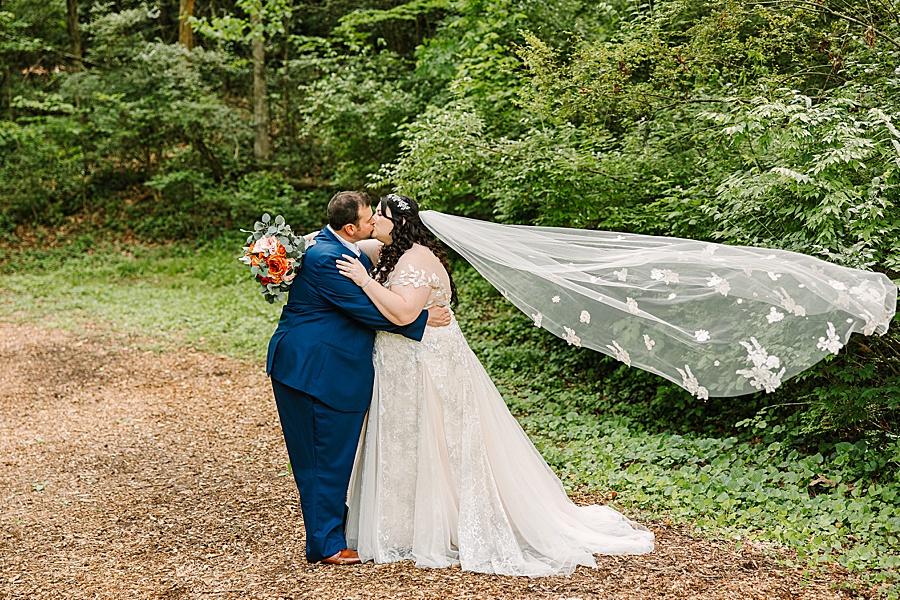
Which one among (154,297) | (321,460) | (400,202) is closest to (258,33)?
(154,297)

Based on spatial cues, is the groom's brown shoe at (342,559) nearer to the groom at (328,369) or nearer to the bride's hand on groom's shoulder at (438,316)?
the groom at (328,369)

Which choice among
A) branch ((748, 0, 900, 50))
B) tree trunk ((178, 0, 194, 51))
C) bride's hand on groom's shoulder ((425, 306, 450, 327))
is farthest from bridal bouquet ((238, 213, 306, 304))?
tree trunk ((178, 0, 194, 51))

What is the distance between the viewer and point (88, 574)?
442 centimetres

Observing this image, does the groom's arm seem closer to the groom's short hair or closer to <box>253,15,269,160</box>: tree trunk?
the groom's short hair

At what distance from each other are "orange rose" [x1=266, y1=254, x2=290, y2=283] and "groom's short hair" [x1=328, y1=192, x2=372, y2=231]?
343 millimetres

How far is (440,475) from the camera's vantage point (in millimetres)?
4359

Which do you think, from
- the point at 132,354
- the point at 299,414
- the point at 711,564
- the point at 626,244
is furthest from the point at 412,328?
the point at 132,354

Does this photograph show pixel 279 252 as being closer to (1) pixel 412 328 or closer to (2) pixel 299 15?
(1) pixel 412 328

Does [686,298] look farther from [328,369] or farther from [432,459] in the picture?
[328,369]

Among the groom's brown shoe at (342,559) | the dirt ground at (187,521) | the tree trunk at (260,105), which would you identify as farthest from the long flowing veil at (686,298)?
the tree trunk at (260,105)

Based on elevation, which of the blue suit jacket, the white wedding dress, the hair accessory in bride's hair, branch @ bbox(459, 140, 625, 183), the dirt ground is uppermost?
branch @ bbox(459, 140, 625, 183)

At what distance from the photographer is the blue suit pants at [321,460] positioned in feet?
14.1

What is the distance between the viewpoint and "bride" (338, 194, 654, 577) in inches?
169

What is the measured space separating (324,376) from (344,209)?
2.91ft
